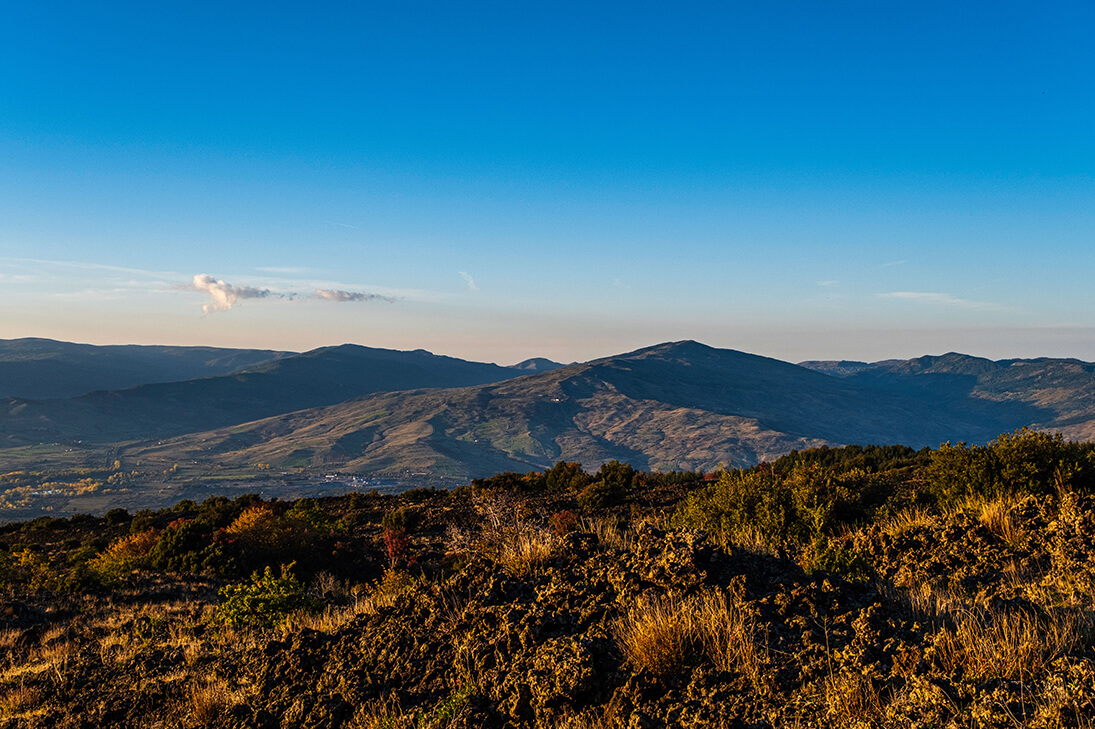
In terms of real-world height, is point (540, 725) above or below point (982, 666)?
below

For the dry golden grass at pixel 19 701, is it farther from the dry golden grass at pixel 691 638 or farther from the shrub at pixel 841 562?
the shrub at pixel 841 562

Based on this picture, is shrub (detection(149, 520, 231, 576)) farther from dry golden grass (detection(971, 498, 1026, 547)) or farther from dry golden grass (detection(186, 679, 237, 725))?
dry golden grass (detection(971, 498, 1026, 547))

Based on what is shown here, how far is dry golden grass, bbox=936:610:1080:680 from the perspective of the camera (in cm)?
384

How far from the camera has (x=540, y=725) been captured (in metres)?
4.43

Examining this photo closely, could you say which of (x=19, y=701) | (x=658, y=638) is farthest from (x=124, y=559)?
(x=658, y=638)

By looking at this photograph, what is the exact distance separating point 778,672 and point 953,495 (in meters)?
11.5

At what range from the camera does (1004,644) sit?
3.96 m

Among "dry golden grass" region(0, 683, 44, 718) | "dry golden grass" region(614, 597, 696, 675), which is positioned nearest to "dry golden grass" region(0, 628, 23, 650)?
"dry golden grass" region(0, 683, 44, 718)

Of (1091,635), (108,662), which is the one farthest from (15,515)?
(1091,635)

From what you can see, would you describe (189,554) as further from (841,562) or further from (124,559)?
(841,562)

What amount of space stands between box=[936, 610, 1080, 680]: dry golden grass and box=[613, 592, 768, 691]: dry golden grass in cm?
124

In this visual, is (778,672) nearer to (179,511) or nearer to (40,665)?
(40,665)

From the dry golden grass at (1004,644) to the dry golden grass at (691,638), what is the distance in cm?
124

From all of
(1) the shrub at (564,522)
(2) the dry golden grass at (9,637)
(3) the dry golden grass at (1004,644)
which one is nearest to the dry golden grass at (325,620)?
(2) the dry golden grass at (9,637)
